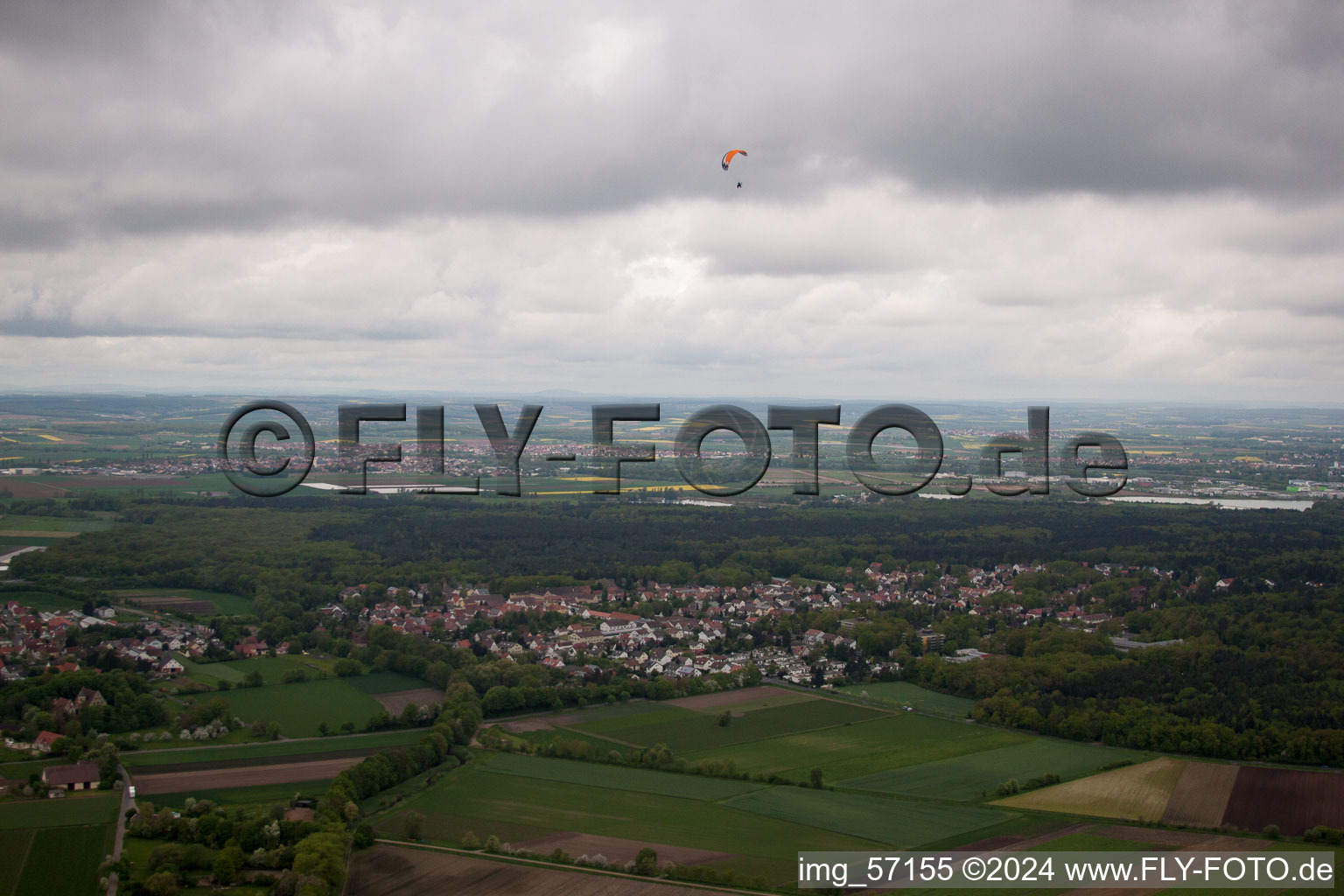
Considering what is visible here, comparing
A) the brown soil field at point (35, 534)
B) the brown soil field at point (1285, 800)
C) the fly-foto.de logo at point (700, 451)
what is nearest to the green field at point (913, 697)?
the fly-foto.de logo at point (700, 451)

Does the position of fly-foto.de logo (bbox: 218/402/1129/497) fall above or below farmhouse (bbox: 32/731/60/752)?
above

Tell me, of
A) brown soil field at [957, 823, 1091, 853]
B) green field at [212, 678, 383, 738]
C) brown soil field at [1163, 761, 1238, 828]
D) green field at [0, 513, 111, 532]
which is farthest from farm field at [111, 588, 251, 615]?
brown soil field at [1163, 761, 1238, 828]

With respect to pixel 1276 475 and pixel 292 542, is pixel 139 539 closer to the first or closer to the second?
pixel 292 542

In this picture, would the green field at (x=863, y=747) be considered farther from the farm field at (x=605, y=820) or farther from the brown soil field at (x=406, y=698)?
the brown soil field at (x=406, y=698)

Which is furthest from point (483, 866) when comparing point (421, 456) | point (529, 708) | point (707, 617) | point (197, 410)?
point (197, 410)

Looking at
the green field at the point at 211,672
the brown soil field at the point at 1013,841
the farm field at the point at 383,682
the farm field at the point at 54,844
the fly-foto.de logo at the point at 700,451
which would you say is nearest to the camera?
the farm field at the point at 54,844

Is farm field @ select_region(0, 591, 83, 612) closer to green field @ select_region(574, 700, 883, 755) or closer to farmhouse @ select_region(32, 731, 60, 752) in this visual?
farmhouse @ select_region(32, 731, 60, 752)

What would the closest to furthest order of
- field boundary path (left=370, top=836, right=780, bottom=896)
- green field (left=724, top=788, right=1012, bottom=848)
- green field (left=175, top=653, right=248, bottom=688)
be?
field boundary path (left=370, top=836, right=780, bottom=896)
green field (left=724, top=788, right=1012, bottom=848)
green field (left=175, top=653, right=248, bottom=688)
